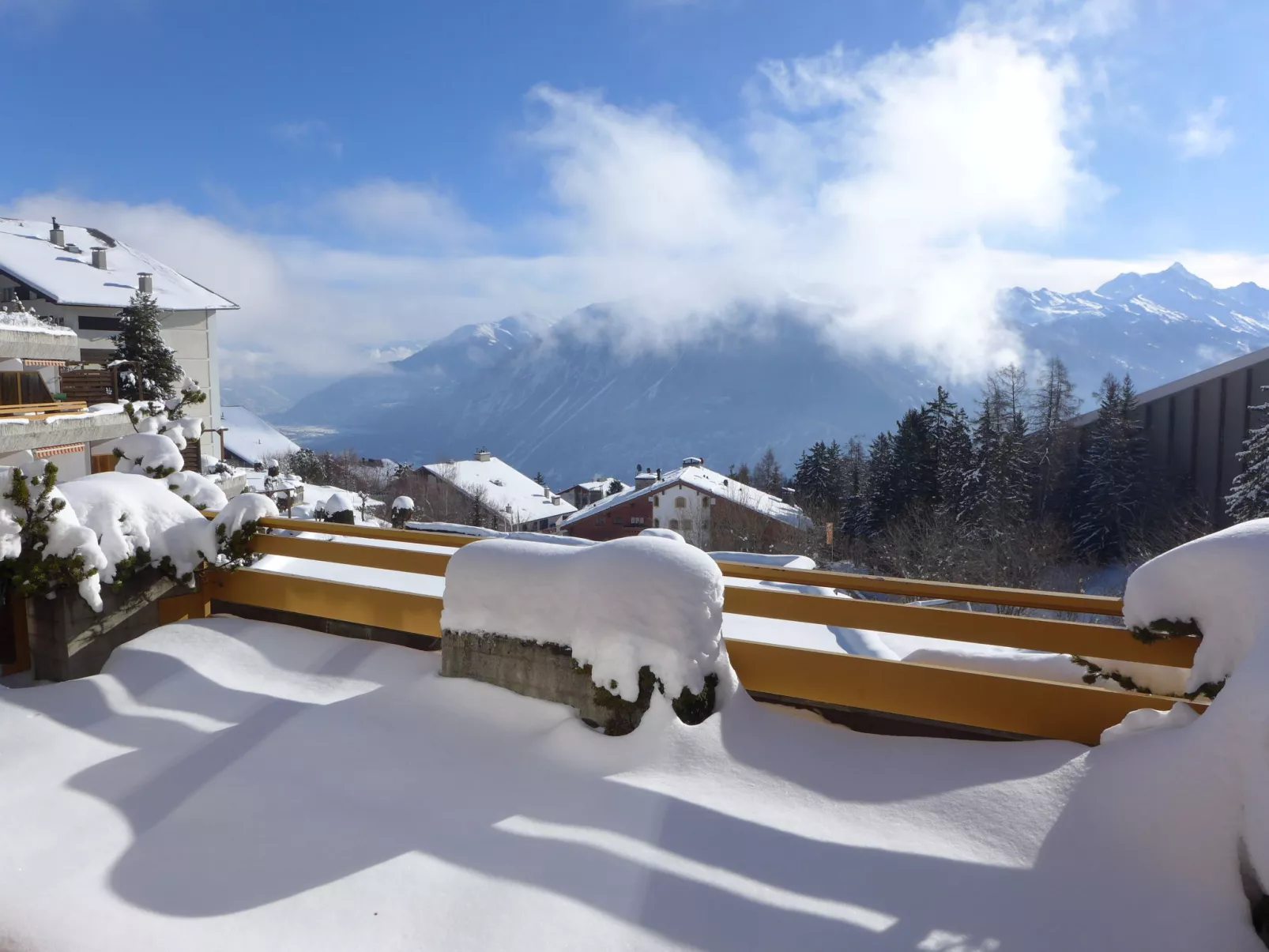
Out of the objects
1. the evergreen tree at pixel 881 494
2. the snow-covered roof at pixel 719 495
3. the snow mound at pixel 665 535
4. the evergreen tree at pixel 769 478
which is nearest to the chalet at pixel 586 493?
the evergreen tree at pixel 769 478

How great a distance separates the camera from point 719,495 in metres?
41.2

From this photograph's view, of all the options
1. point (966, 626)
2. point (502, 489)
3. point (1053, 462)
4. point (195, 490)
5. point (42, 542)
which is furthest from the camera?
point (502, 489)

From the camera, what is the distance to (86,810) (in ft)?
10.00

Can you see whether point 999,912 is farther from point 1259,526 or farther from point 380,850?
point 380,850

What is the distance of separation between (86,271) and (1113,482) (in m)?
45.4

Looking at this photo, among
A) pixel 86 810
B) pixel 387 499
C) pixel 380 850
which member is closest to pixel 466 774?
pixel 380 850

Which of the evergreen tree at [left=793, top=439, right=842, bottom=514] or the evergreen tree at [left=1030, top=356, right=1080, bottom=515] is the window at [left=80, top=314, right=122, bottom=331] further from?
the evergreen tree at [left=1030, top=356, right=1080, bottom=515]

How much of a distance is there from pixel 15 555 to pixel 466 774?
2.88 m

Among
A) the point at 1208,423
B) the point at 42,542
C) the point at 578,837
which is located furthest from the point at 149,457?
the point at 1208,423

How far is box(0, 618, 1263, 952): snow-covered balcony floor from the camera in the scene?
2297mm

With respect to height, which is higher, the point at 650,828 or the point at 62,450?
the point at 62,450

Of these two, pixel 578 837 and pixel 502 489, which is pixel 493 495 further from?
pixel 578 837

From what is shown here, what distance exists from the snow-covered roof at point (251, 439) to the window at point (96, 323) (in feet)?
58.1

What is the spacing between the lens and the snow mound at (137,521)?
446cm
